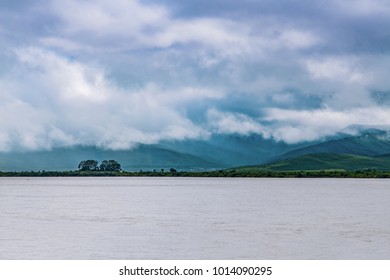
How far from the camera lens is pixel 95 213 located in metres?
81.6

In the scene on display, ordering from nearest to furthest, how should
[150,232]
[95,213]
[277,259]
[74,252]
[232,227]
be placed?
Result: [277,259], [74,252], [150,232], [232,227], [95,213]

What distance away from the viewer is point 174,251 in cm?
4900

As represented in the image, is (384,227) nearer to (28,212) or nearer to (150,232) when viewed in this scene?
(150,232)

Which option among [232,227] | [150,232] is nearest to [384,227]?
[232,227]

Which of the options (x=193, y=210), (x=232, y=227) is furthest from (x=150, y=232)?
(x=193, y=210)

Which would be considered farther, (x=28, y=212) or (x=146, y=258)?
(x=28, y=212)

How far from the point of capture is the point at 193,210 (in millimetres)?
86125
